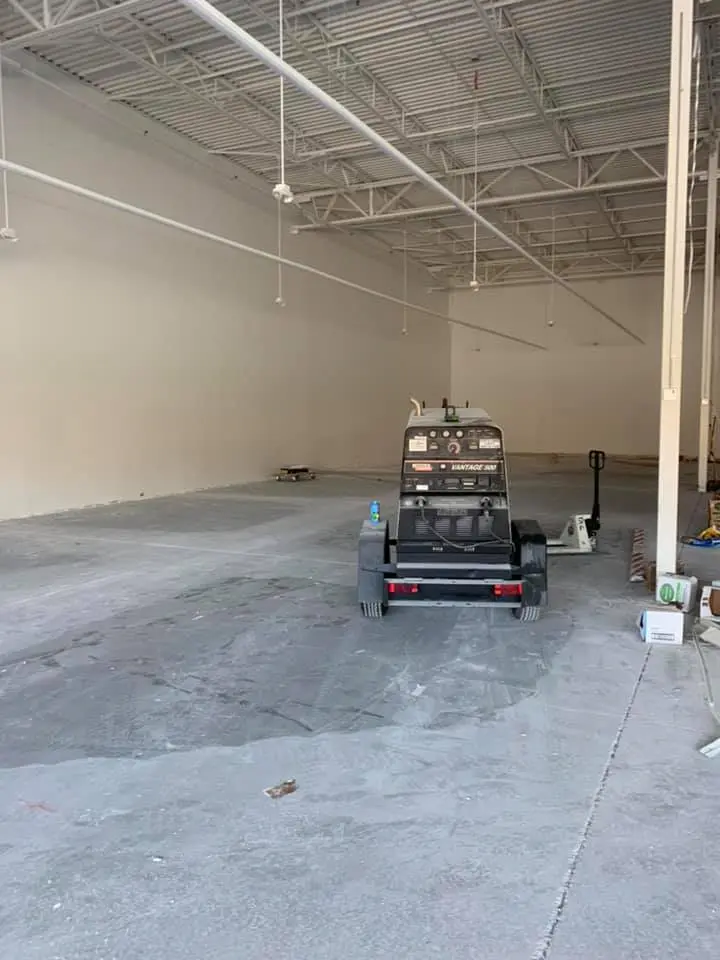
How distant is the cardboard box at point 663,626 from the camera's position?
15.1ft

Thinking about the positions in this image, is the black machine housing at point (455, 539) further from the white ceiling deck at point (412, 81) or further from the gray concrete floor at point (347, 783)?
the white ceiling deck at point (412, 81)

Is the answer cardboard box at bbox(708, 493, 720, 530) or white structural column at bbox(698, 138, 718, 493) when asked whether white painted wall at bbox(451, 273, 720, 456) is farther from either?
cardboard box at bbox(708, 493, 720, 530)

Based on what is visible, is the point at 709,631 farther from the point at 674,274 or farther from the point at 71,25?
the point at 71,25

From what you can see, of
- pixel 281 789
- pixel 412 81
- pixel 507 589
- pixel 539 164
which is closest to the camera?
pixel 281 789

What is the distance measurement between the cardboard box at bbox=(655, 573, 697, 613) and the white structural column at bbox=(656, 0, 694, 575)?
0.65 ft

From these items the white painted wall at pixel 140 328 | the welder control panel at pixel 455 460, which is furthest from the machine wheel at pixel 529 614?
the white painted wall at pixel 140 328

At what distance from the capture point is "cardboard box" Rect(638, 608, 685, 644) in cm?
461

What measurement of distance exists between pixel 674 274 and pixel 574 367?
18.1m

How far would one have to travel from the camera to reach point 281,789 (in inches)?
111

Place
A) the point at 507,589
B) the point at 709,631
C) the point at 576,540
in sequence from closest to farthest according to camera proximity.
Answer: the point at 709,631, the point at 507,589, the point at 576,540

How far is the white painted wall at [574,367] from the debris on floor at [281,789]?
2056cm

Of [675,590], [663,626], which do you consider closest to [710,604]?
[675,590]

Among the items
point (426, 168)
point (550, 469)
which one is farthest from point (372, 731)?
point (550, 469)

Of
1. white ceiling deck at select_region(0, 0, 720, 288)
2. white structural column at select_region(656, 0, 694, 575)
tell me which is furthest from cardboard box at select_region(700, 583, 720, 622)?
white ceiling deck at select_region(0, 0, 720, 288)
